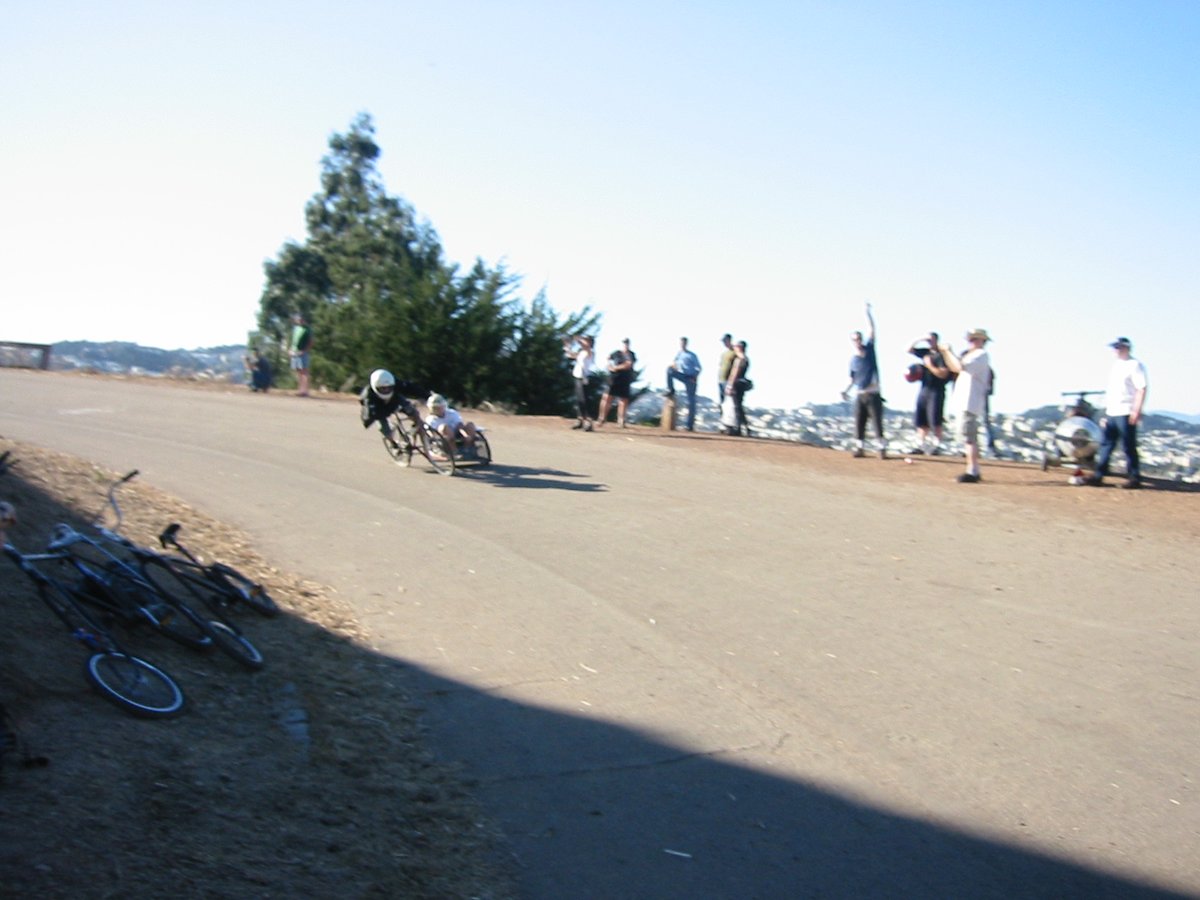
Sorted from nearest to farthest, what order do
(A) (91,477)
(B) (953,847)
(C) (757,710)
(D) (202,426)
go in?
(B) (953,847), (C) (757,710), (A) (91,477), (D) (202,426)

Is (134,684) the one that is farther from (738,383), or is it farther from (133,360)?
(133,360)

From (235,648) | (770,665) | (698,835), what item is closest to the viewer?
(698,835)

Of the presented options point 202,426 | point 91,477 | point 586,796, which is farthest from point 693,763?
point 202,426

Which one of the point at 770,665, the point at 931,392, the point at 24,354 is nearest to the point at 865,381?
the point at 931,392

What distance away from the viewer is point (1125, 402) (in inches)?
614

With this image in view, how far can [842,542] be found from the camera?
13195 millimetres

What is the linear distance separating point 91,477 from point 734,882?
898 cm

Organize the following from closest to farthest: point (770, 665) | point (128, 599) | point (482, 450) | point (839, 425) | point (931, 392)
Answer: point (128, 599)
point (770, 665)
point (482, 450)
point (931, 392)
point (839, 425)

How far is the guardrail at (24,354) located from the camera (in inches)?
1369

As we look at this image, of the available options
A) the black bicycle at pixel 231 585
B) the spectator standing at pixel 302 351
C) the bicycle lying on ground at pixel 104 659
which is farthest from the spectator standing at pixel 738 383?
the bicycle lying on ground at pixel 104 659

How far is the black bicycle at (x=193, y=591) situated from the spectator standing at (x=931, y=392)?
13.4 metres

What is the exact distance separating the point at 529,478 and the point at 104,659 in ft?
34.4

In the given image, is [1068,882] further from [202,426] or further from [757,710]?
[202,426]

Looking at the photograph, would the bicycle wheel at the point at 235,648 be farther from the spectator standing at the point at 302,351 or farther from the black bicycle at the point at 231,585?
the spectator standing at the point at 302,351
